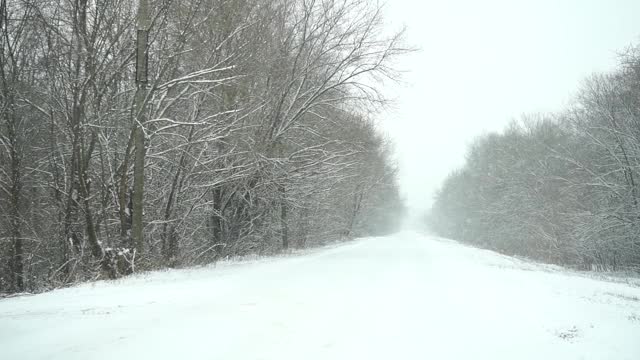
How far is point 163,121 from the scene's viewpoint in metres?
12.3

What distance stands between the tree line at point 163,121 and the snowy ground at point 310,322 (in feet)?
12.5

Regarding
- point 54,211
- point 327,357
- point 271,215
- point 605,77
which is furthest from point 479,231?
point 327,357

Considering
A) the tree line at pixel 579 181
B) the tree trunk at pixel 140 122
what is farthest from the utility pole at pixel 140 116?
the tree line at pixel 579 181

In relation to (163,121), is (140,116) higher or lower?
lower

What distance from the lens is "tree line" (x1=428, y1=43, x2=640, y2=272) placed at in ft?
65.6

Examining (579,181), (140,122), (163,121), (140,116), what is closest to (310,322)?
(140,122)

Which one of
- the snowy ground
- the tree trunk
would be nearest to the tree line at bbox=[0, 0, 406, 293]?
the tree trunk

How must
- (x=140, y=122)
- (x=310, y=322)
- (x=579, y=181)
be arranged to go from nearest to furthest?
(x=310, y=322) < (x=140, y=122) < (x=579, y=181)

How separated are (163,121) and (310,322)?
373 inches

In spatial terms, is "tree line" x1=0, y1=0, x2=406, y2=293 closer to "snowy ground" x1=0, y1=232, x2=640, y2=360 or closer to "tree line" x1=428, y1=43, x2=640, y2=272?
"snowy ground" x1=0, y1=232, x2=640, y2=360

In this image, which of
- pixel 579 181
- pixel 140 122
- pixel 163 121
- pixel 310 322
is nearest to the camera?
pixel 310 322

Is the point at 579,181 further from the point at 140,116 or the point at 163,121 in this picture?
the point at 140,116

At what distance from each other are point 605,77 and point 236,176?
24.5 m

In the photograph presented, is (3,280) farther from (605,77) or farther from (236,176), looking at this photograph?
(605,77)
